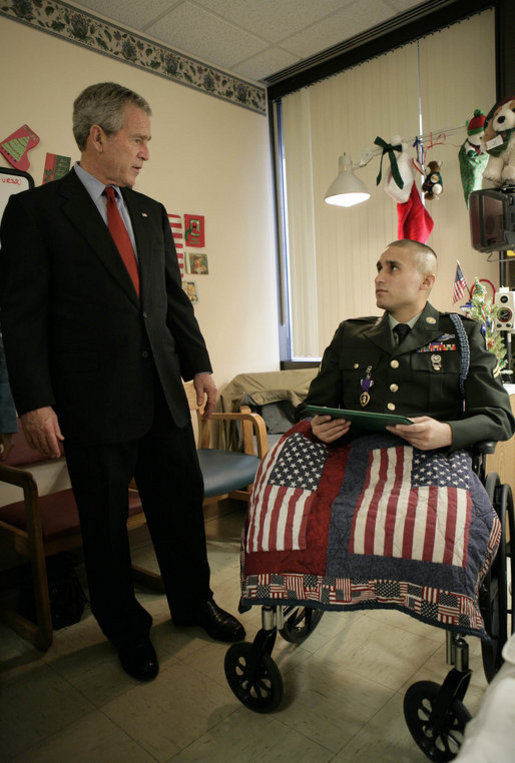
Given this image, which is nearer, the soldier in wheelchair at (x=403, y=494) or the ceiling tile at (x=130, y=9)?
the soldier in wheelchair at (x=403, y=494)

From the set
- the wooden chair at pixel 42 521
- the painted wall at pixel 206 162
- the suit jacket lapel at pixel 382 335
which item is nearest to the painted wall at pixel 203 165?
the painted wall at pixel 206 162

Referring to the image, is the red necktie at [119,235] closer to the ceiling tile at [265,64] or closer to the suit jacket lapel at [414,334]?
the suit jacket lapel at [414,334]

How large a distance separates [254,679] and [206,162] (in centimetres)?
296

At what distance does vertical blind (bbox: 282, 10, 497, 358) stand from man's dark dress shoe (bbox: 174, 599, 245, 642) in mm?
2114

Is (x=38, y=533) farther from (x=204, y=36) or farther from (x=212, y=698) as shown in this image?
(x=204, y=36)

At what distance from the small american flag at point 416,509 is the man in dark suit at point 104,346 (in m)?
0.72

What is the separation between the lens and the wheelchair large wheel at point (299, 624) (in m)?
1.75

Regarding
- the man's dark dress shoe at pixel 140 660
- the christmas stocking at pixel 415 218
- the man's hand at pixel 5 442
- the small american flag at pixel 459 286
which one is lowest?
the man's dark dress shoe at pixel 140 660

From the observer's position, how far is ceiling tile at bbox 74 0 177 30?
2.75 m

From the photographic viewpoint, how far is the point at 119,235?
1667 mm

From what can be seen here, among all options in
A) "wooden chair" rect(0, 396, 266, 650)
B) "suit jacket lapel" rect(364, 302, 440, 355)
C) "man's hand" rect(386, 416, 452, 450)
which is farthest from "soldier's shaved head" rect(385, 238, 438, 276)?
"wooden chair" rect(0, 396, 266, 650)

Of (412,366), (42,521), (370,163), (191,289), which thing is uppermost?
(370,163)

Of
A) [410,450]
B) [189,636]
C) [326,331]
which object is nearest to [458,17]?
[326,331]

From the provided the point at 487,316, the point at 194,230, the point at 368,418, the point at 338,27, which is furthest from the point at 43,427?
the point at 338,27
